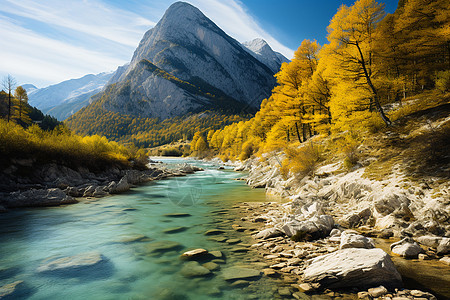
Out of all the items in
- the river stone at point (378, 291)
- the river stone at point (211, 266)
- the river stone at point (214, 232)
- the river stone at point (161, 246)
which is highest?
the river stone at point (378, 291)

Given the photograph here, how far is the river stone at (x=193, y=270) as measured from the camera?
6821 millimetres

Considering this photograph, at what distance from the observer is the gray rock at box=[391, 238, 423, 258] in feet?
21.5

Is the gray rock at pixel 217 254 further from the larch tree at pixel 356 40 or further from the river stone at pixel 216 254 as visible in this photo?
the larch tree at pixel 356 40

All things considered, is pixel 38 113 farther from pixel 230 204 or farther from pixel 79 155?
pixel 230 204

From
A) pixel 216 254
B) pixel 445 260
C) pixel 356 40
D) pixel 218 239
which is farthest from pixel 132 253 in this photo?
pixel 356 40

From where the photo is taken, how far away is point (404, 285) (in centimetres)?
526

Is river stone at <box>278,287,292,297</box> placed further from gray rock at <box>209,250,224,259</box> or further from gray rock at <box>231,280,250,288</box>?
gray rock at <box>209,250,224,259</box>

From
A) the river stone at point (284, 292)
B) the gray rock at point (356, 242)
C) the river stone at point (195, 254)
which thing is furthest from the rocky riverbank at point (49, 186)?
the gray rock at point (356, 242)

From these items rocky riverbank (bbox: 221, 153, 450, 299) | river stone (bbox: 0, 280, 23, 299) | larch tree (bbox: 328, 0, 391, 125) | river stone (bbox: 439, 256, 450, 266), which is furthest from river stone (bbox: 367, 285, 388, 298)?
larch tree (bbox: 328, 0, 391, 125)

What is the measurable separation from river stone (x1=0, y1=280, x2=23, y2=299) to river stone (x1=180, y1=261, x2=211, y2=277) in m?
4.60

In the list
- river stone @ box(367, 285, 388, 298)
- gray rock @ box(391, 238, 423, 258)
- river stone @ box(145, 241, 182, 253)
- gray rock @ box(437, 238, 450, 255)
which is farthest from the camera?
river stone @ box(145, 241, 182, 253)

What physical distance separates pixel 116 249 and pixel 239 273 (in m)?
5.55

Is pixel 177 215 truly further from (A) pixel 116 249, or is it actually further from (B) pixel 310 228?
(B) pixel 310 228

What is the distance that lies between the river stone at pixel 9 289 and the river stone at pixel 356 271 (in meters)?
8.06
